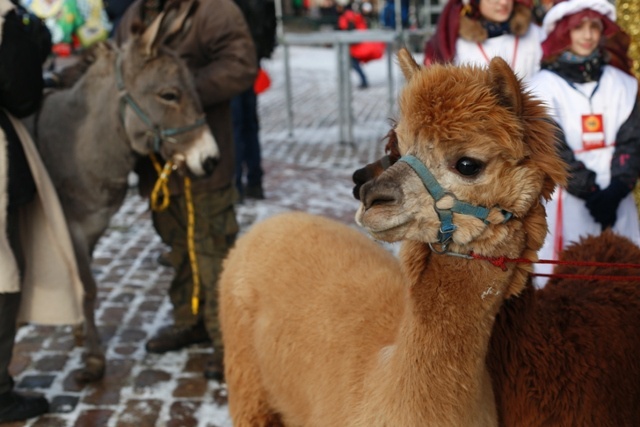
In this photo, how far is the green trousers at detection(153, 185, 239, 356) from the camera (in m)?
4.60

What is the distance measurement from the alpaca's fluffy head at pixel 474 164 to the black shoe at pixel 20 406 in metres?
2.74

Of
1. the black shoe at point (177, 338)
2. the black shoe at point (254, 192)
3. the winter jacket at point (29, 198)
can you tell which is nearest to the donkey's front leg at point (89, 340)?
the winter jacket at point (29, 198)

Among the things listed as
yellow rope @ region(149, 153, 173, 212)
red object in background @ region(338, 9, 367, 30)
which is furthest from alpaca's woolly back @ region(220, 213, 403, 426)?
red object in background @ region(338, 9, 367, 30)

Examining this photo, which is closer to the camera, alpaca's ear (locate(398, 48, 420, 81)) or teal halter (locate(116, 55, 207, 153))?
alpaca's ear (locate(398, 48, 420, 81))

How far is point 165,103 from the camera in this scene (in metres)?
4.16

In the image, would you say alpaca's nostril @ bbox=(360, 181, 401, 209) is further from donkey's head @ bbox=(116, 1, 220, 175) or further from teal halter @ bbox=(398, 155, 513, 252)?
donkey's head @ bbox=(116, 1, 220, 175)

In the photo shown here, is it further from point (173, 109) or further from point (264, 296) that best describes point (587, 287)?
point (173, 109)

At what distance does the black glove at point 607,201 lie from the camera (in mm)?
3705

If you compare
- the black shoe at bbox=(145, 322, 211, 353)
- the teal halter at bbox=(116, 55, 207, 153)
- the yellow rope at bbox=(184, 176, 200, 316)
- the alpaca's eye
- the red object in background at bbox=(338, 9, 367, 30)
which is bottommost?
the black shoe at bbox=(145, 322, 211, 353)

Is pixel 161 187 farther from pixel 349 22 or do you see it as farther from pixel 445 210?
pixel 349 22

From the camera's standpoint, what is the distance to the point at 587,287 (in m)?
2.88

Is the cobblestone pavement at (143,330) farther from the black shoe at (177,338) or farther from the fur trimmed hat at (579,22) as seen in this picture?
the fur trimmed hat at (579,22)

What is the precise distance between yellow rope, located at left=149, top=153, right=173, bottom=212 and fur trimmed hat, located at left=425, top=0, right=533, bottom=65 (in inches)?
63.5

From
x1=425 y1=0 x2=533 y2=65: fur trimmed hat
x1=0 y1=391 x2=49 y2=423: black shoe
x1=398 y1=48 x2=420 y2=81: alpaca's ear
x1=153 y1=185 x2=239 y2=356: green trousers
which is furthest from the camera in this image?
x1=153 y1=185 x2=239 y2=356: green trousers
